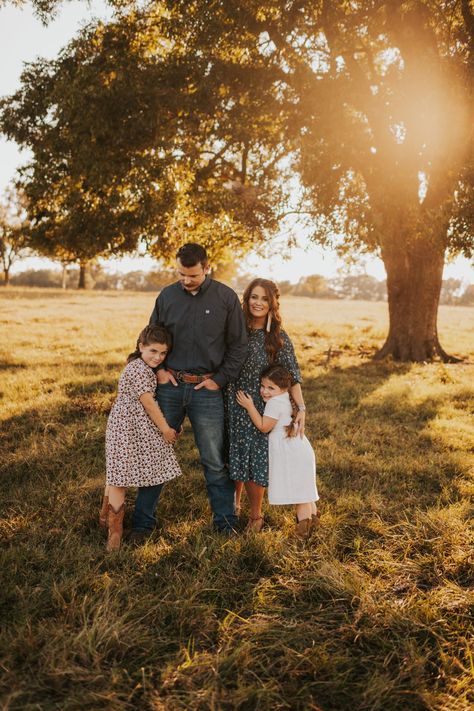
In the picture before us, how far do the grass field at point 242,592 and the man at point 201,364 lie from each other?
0.37 metres

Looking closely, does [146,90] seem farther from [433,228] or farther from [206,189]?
[433,228]

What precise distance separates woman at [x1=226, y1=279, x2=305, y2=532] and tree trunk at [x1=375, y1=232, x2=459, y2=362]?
9.64m

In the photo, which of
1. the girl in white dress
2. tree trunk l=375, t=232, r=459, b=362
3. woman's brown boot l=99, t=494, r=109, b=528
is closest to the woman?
the girl in white dress

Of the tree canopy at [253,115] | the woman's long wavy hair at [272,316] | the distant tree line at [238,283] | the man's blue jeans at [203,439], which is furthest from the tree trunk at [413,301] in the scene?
the distant tree line at [238,283]

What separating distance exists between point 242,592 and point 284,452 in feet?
4.15

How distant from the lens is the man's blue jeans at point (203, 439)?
14.1 ft

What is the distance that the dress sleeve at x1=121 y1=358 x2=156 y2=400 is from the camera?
4.14 meters

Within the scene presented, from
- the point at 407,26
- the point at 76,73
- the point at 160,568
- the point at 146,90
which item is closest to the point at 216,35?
the point at 146,90

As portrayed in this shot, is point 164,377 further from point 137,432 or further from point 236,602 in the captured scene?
point 236,602

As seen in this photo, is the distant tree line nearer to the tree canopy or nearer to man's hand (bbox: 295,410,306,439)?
the tree canopy

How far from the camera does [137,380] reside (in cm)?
415

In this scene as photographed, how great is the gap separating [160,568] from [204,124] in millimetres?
9104

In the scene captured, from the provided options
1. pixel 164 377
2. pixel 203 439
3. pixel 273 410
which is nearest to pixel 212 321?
pixel 164 377

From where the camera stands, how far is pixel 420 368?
12227 mm
